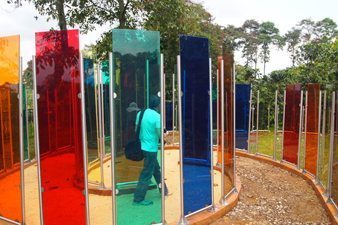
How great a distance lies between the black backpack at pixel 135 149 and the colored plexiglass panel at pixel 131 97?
50 mm

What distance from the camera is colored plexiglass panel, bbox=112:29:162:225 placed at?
429 cm

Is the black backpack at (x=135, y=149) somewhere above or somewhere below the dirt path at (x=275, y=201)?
above

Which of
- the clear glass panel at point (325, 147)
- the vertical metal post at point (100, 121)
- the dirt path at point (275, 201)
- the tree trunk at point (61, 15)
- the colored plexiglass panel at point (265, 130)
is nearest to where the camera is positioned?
the dirt path at point (275, 201)

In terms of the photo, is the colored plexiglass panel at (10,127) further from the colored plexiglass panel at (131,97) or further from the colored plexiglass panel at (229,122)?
the colored plexiglass panel at (229,122)

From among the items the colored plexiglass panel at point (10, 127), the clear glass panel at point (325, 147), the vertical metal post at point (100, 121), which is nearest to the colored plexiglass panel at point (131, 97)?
the colored plexiglass panel at point (10, 127)

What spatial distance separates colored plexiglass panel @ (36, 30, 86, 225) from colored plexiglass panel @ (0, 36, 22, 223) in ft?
2.09

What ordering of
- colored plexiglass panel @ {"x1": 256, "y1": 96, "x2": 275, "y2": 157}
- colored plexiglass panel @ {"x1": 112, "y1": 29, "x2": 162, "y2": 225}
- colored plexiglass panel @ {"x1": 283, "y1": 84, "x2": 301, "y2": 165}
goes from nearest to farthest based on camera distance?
colored plexiglass panel @ {"x1": 112, "y1": 29, "x2": 162, "y2": 225} < colored plexiglass panel @ {"x1": 283, "y1": 84, "x2": 301, "y2": 165} < colored plexiglass panel @ {"x1": 256, "y1": 96, "x2": 275, "y2": 157}

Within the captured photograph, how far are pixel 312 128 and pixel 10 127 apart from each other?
222 inches

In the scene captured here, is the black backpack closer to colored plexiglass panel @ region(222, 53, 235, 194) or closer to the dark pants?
the dark pants

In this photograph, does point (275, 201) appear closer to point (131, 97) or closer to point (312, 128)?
point (312, 128)

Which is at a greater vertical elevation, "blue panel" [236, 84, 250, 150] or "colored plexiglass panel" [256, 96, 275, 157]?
"blue panel" [236, 84, 250, 150]

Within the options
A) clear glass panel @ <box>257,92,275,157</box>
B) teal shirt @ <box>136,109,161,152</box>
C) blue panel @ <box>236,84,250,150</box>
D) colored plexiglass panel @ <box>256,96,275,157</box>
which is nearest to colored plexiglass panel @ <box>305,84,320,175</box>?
blue panel @ <box>236,84,250,150</box>

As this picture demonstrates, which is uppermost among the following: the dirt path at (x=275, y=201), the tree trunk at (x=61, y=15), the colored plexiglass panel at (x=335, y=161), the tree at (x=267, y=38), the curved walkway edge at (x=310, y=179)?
the tree at (x=267, y=38)

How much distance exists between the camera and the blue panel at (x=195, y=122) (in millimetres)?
4797
